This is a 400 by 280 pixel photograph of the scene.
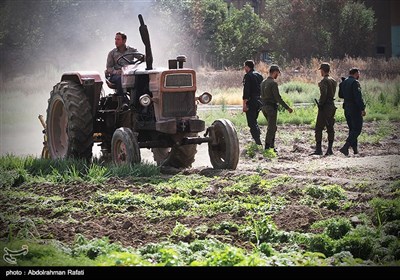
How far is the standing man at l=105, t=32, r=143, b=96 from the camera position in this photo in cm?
1630

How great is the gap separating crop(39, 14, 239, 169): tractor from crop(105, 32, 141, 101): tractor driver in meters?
0.10

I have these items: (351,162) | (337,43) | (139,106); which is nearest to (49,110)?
(139,106)

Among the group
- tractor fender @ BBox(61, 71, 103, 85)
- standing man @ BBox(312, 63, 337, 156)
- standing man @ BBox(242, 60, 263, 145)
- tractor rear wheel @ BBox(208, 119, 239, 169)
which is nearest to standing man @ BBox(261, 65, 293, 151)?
standing man @ BBox(242, 60, 263, 145)

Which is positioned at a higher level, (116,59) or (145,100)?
(116,59)

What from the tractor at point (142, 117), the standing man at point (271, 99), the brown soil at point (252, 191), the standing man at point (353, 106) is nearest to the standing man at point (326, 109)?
the standing man at point (353, 106)

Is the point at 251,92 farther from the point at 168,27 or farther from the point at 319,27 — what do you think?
the point at 319,27

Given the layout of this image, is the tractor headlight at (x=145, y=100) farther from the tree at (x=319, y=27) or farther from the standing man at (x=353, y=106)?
the tree at (x=319, y=27)

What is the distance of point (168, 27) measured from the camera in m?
30.4

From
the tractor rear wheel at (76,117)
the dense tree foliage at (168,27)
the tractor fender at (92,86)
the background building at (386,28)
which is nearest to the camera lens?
the tractor rear wheel at (76,117)

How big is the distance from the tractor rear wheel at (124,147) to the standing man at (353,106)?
199 inches

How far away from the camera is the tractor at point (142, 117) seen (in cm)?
1541

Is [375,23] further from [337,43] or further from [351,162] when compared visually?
[351,162]

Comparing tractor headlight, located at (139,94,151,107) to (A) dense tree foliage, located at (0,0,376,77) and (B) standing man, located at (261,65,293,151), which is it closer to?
(B) standing man, located at (261,65,293,151)

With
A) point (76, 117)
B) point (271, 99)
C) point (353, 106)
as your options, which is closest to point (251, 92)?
point (271, 99)
